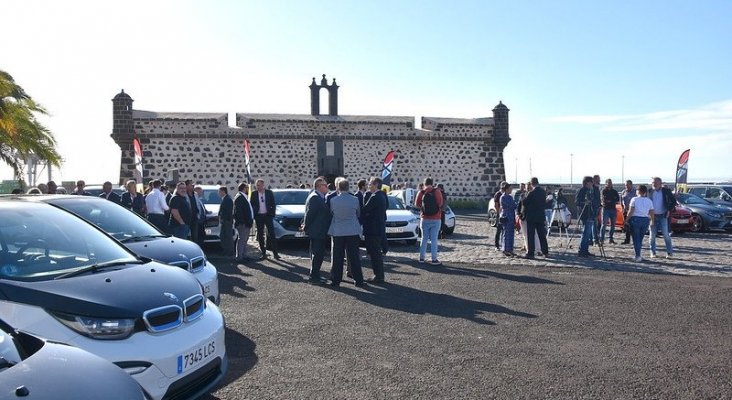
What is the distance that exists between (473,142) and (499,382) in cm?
2836

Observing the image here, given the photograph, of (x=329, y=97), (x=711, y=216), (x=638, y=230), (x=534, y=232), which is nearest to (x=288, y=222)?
(x=534, y=232)

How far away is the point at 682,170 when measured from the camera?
21.2 metres

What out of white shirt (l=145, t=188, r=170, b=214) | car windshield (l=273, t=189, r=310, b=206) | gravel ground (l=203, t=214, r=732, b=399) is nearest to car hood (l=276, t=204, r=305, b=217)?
car windshield (l=273, t=189, r=310, b=206)

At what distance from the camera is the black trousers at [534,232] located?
13.0 metres

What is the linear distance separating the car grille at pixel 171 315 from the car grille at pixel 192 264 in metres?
2.42

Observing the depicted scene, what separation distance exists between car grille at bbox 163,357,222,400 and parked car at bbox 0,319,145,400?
1245 millimetres

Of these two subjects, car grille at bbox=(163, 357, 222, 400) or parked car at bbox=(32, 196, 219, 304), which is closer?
car grille at bbox=(163, 357, 222, 400)

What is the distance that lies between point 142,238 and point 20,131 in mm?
12339

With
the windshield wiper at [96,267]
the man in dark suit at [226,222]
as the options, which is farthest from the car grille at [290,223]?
the windshield wiper at [96,267]

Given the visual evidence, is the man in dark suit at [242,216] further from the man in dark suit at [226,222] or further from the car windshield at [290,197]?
the car windshield at [290,197]

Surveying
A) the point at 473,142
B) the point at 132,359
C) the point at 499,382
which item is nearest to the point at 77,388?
the point at 132,359

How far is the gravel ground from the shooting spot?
5020mm

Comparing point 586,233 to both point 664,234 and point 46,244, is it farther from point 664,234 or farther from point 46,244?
point 46,244

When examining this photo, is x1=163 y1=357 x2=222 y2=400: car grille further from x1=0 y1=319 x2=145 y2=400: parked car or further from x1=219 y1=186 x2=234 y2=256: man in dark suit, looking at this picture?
x1=219 y1=186 x2=234 y2=256: man in dark suit
